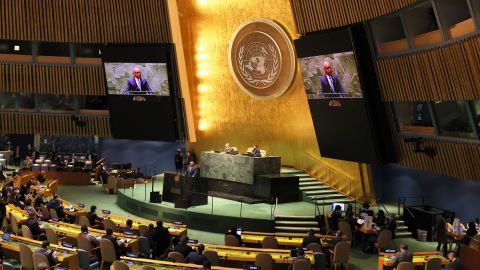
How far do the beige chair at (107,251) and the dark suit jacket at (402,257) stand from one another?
6186 mm

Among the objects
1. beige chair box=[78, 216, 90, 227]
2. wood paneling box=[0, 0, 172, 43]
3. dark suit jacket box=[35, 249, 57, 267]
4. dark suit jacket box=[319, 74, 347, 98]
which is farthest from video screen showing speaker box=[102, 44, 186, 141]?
dark suit jacket box=[35, 249, 57, 267]

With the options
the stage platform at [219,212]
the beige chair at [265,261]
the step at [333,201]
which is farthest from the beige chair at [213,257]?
the step at [333,201]

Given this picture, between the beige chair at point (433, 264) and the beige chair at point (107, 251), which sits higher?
the beige chair at point (107, 251)

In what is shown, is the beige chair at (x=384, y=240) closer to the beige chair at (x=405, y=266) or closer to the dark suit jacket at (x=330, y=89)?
the beige chair at (x=405, y=266)

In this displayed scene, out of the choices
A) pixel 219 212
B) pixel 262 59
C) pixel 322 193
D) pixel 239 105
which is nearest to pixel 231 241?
pixel 219 212

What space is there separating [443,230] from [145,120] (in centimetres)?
1357

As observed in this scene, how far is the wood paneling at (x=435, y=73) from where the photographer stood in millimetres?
15695

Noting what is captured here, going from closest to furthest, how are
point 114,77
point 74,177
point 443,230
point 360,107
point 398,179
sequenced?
point 443,230 → point 360,107 → point 398,179 → point 114,77 → point 74,177

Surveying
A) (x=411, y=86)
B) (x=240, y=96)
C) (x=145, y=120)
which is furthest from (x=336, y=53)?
(x=145, y=120)

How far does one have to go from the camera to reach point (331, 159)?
80.5 ft

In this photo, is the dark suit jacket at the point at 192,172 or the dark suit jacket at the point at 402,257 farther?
the dark suit jacket at the point at 192,172

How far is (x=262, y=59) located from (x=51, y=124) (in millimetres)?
10220

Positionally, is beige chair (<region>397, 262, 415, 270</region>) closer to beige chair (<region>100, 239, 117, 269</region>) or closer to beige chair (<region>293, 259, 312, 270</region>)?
beige chair (<region>293, 259, 312, 270</region>)

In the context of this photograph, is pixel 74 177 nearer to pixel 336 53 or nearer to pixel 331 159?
pixel 331 159
